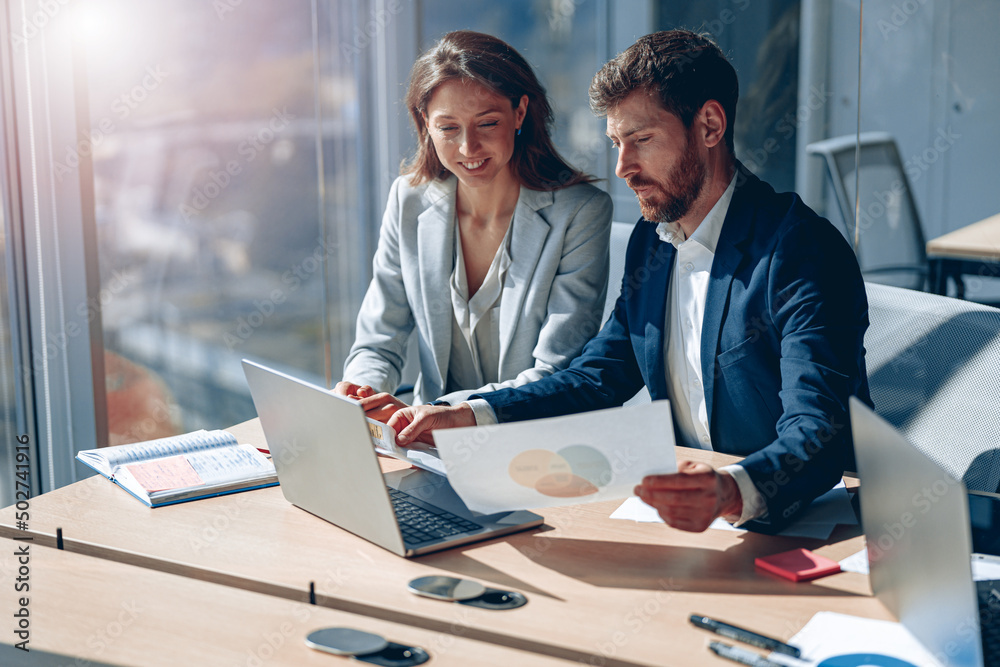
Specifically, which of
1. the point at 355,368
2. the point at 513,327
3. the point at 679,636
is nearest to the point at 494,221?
the point at 513,327

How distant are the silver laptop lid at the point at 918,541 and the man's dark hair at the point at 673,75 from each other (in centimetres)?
79

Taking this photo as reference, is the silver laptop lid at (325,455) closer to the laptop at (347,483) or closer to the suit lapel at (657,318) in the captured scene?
the laptop at (347,483)

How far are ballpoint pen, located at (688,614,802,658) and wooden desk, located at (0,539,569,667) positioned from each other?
17 centimetres

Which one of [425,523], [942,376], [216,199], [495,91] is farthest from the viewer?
[216,199]

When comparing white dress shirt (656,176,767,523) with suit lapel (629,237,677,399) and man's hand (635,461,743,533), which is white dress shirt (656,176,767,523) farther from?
man's hand (635,461,743,533)

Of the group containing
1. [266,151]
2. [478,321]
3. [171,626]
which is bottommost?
[171,626]

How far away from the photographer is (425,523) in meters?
1.30

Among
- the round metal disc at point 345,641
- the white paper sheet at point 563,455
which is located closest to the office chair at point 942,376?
the white paper sheet at point 563,455

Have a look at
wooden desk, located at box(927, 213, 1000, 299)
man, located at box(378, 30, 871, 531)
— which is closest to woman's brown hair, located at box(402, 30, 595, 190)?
man, located at box(378, 30, 871, 531)

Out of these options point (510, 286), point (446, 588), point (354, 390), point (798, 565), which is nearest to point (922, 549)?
point (798, 565)

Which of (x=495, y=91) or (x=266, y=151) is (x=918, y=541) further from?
(x=266, y=151)

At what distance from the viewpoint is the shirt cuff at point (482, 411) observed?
5.49ft

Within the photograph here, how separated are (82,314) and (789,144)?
226 centimetres

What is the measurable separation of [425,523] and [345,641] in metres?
0.32
